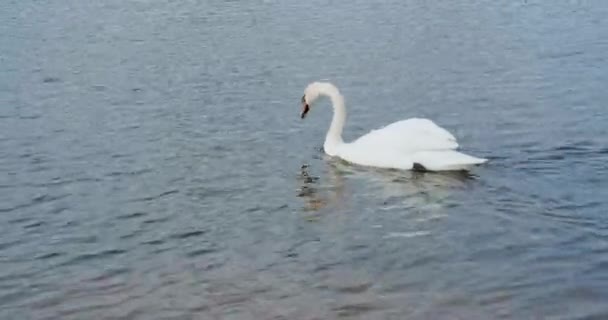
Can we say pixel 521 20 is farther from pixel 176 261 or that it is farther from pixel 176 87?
pixel 176 261

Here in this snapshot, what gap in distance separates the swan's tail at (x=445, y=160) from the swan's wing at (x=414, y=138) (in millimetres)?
97

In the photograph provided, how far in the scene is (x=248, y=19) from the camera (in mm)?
24984

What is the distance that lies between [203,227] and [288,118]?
203 inches

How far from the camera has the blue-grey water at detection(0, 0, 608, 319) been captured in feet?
30.5

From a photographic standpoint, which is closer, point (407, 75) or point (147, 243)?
point (147, 243)

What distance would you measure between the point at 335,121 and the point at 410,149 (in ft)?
5.99

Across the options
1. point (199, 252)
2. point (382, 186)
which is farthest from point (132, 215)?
point (382, 186)

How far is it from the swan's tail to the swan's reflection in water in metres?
0.09

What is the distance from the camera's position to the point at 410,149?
13.3 metres

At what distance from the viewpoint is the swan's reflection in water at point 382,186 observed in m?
12.0

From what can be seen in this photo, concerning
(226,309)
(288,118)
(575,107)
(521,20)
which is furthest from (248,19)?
(226,309)

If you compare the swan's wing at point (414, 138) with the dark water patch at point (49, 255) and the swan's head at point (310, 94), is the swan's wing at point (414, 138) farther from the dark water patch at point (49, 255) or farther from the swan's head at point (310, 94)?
the dark water patch at point (49, 255)

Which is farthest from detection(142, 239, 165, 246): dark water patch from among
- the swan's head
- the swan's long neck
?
the swan's head

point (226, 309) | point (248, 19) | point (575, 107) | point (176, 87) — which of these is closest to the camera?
point (226, 309)
